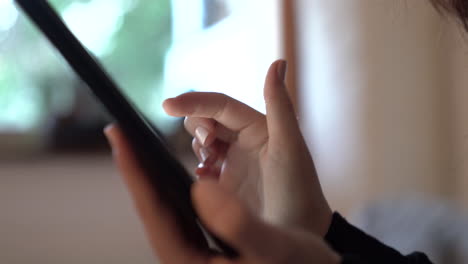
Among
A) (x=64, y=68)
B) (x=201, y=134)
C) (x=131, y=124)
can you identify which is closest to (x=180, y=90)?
(x=64, y=68)

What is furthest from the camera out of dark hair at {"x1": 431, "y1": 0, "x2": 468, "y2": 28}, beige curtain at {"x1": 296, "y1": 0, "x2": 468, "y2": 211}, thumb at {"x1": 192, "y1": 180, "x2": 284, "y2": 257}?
beige curtain at {"x1": 296, "y1": 0, "x2": 468, "y2": 211}

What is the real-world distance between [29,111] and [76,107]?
0.11 metres

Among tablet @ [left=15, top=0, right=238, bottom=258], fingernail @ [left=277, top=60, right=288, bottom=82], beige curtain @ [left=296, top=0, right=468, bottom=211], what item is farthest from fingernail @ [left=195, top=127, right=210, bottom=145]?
beige curtain @ [left=296, top=0, right=468, bottom=211]

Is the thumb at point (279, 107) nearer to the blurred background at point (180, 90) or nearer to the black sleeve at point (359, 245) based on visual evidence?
Answer: the black sleeve at point (359, 245)

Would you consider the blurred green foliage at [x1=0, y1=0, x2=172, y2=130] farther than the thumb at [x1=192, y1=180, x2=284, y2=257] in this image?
Yes

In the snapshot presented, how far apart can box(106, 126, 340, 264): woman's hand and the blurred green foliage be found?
2.96 ft

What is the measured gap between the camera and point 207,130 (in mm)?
529

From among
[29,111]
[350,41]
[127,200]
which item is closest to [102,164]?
[127,200]

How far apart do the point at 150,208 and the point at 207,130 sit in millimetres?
264

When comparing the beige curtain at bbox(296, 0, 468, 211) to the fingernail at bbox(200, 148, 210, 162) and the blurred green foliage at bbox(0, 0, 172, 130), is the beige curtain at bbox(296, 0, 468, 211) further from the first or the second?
the fingernail at bbox(200, 148, 210, 162)

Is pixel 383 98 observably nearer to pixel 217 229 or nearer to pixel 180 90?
pixel 180 90

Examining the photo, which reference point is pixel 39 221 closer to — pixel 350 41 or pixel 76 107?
pixel 76 107

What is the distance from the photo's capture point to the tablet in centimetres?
26

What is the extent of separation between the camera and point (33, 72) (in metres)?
1.18
